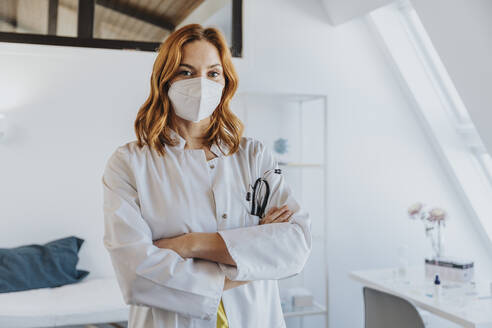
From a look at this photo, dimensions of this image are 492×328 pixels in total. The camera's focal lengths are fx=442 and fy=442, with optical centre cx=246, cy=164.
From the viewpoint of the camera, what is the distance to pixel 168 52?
142 centimetres

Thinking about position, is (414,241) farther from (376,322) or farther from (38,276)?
(38,276)

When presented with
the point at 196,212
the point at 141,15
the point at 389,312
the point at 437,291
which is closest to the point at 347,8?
the point at 141,15

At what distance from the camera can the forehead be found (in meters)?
1.44

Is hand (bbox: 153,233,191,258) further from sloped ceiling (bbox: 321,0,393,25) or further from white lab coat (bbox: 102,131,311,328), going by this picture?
sloped ceiling (bbox: 321,0,393,25)

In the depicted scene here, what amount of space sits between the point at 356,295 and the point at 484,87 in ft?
6.12

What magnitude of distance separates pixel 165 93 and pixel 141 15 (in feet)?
6.37

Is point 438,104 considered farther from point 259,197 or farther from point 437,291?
point 259,197

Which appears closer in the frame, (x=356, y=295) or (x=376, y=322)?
(x=376, y=322)

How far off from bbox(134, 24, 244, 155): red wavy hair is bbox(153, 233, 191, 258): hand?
0.29m

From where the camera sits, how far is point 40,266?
275 centimetres

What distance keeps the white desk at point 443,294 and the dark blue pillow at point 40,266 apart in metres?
1.88

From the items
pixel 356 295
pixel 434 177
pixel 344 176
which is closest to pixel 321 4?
pixel 344 176

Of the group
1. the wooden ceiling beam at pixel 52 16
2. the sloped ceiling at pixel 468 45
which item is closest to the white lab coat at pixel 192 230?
the sloped ceiling at pixel 468 45

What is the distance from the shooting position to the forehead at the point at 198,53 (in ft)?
4.72
